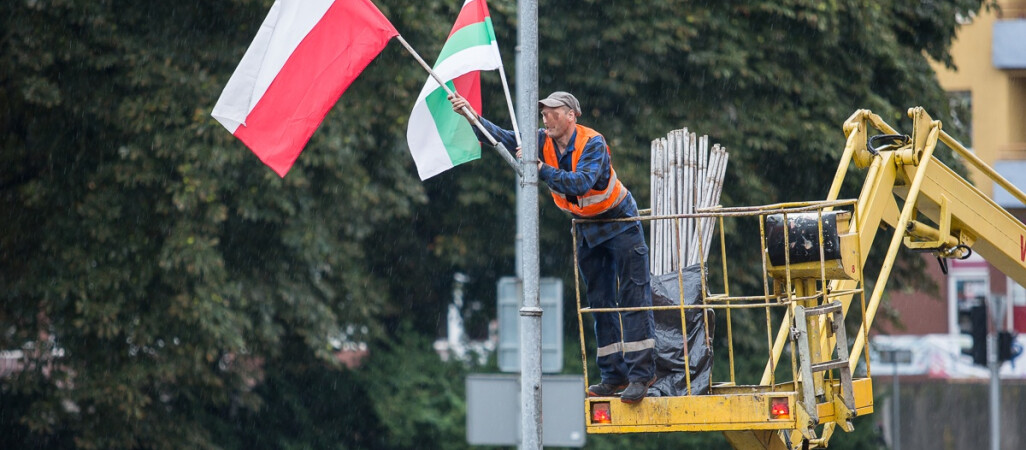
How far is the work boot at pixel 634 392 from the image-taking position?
20.5 feet

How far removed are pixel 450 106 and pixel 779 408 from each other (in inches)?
98.4

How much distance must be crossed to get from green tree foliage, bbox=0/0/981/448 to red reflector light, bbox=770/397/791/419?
866cm

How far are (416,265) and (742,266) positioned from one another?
169 inches

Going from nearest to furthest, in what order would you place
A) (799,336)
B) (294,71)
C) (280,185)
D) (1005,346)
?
(799,336) → (294,71) → (280,185) → (1005,346)

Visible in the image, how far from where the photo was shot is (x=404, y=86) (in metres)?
14.8

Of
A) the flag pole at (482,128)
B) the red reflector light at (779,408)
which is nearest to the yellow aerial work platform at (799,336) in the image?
the red reflector light at (779,408)

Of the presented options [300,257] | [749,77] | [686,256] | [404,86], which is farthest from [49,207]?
[686,256]

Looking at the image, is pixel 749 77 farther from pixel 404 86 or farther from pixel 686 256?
pixel 686 256

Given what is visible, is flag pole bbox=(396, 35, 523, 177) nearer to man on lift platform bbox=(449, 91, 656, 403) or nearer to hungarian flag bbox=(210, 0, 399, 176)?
man on lift platform bbox=(449, 91, 656, 403)

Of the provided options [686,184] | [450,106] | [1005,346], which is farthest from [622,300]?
[1005,346]

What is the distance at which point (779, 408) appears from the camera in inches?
237

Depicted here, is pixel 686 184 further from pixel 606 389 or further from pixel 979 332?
pixel 979 332

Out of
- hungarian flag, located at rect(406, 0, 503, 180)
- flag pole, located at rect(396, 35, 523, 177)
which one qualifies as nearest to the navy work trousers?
flag pole, located at rect(396, 35, 523, 177)

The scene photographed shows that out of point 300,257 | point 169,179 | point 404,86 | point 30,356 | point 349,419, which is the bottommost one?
point 349,419
